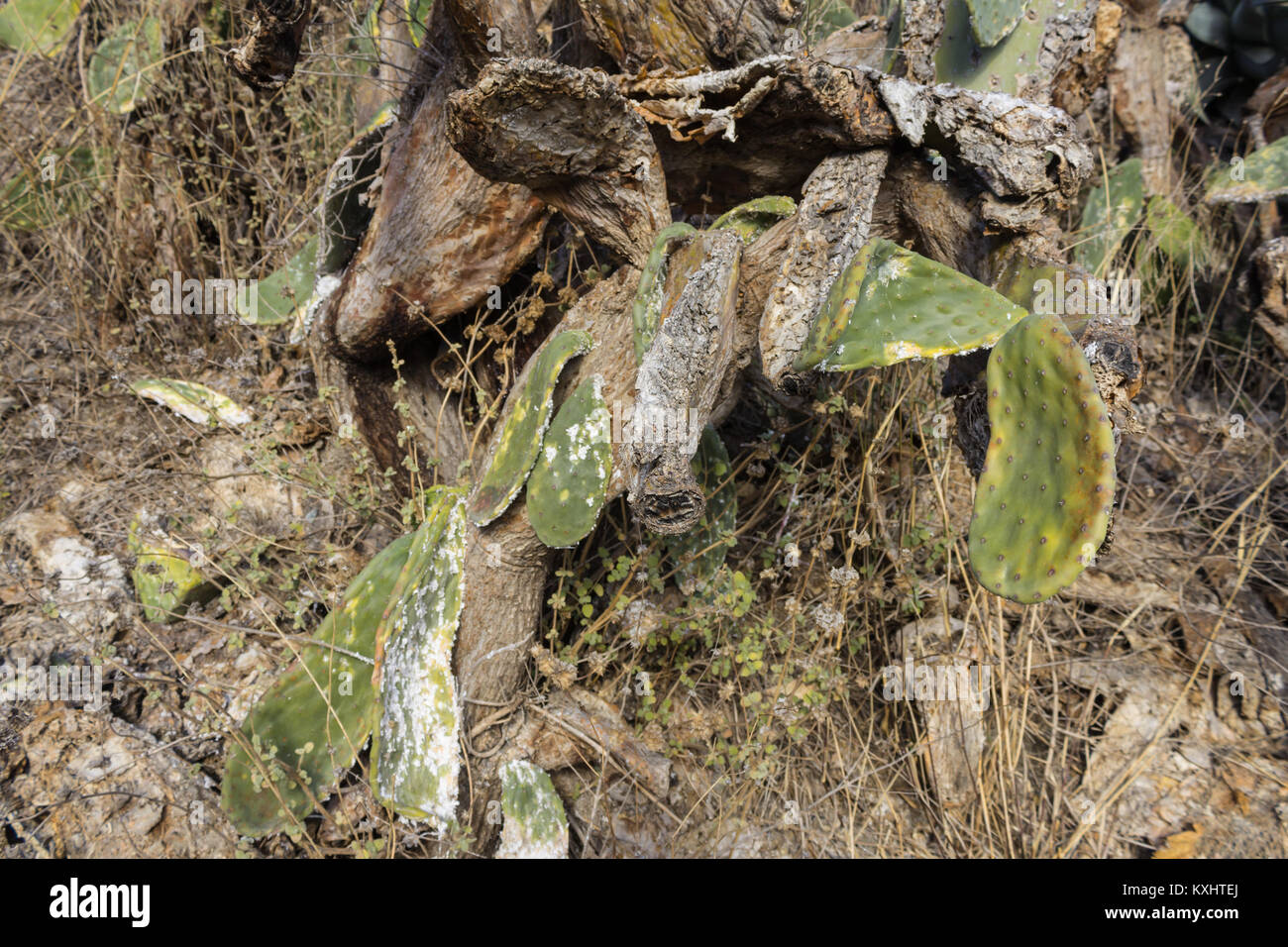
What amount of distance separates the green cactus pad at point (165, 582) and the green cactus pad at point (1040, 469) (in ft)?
6.16

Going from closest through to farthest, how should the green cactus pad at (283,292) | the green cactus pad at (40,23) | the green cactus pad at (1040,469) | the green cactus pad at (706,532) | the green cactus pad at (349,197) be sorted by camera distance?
the green cactus pad at (1040,469) < the green cactus pad at (706,532) < the green cactus pad at (349,197) < the green cactus pad at (283,292) < the green cactus pad at (40,23)

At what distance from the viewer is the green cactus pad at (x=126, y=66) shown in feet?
9.64

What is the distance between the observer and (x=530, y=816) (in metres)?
1.80

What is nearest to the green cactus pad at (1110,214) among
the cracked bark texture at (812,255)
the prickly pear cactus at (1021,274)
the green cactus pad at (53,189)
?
the prickly pear cactus at (1021,274)

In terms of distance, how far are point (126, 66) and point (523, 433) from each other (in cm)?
237

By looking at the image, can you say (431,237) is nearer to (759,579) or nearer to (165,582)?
(165,582)

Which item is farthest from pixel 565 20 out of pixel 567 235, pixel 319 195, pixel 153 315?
pixel 153 315

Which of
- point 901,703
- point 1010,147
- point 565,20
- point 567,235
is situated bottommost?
point 901,703

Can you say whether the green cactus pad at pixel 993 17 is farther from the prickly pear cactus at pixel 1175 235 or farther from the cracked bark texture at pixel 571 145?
the cracked bark texture at pixel 571 145

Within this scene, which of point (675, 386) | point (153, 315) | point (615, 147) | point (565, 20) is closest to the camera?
point (675, 386)

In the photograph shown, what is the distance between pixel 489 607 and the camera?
1.95 metres

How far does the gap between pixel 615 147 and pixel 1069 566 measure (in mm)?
1185

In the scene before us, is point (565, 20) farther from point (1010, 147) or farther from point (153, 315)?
point (153, 315)

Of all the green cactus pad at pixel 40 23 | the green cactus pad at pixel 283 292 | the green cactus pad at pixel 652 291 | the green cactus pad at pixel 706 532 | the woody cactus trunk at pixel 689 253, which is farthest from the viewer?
the green cactus pad at pixel 40 23
